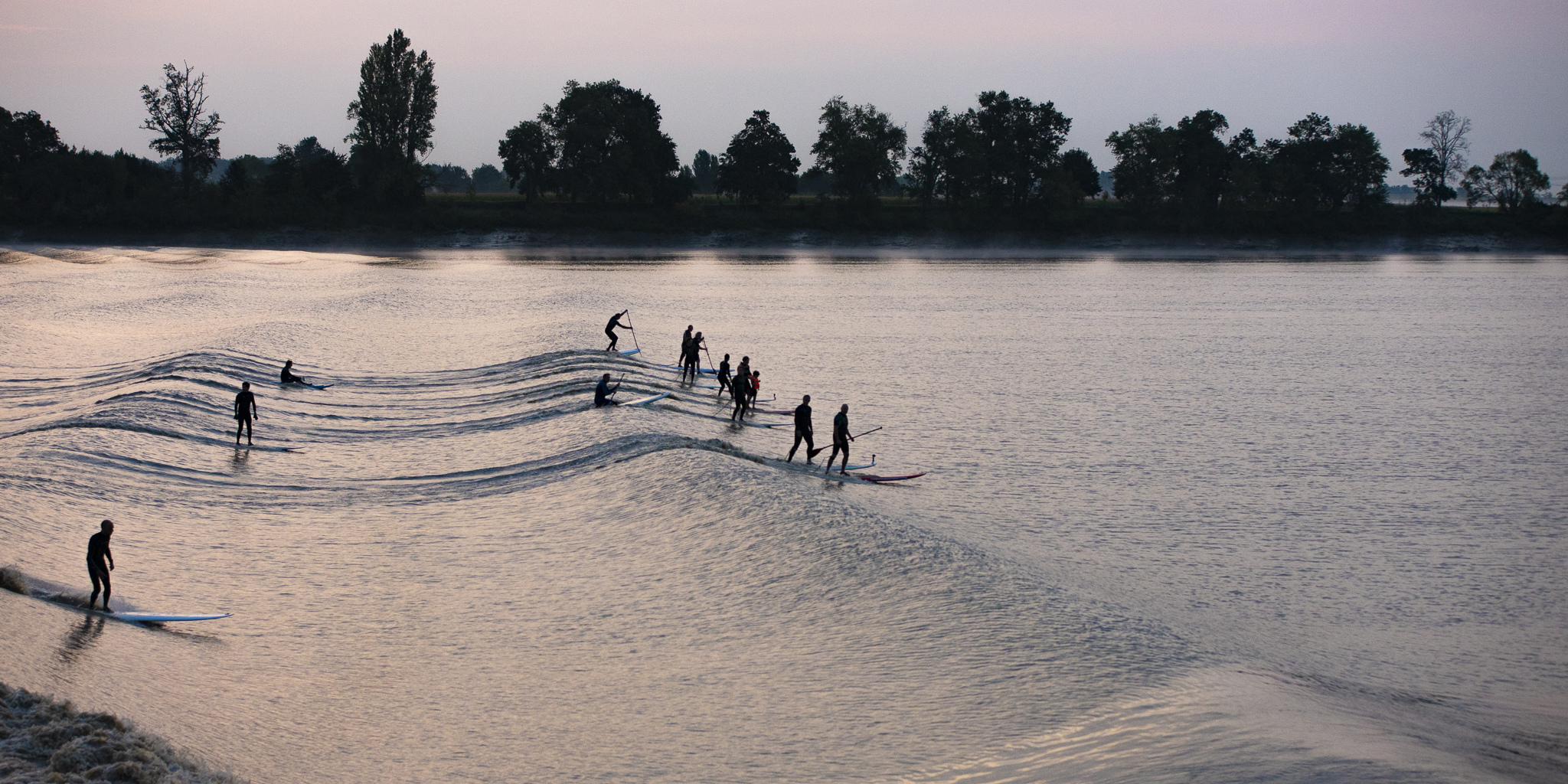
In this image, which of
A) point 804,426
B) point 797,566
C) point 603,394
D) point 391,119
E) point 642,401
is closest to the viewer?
point 797,566

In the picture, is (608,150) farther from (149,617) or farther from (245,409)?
(149,617)

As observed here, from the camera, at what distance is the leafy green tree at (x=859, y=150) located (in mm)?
130125

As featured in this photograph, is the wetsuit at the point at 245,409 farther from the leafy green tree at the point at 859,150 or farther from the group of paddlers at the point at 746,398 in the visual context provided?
the leafy green tree at the point at 859,150

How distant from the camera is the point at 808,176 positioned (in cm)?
13188

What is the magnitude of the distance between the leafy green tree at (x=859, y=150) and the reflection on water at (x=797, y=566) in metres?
86.5

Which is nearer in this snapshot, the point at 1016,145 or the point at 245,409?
the point at 245,409

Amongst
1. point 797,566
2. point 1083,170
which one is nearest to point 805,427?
point 797,566

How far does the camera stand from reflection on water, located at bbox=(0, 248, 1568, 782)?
1366cm

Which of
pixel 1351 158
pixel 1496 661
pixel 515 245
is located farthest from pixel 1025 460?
pixel 1351 158

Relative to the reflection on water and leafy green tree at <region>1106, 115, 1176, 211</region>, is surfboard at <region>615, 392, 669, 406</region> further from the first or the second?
leafy green tree at <region>1106, 115, 1176, 211</region>

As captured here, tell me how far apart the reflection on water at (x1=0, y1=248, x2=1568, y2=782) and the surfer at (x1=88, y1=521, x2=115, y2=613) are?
2.16 feet

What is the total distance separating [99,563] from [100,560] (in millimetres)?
43

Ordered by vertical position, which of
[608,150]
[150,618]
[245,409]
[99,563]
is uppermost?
[608,150]

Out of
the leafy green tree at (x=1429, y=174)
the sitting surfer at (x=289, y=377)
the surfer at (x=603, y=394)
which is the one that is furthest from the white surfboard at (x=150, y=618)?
the leafy green tree at (x=1429, y=174)
